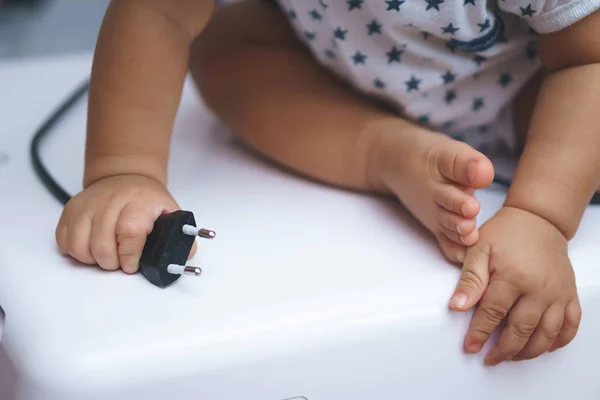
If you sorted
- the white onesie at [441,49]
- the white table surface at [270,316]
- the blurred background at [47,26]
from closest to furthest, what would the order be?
1. the white table surface at [270,316]
2. the white onesie at [441,49]
3. the blurred background at [47,26]

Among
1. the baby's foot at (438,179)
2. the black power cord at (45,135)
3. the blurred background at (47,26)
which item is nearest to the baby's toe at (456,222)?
the baby's foot at (438,179)

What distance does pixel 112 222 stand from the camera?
412 mm

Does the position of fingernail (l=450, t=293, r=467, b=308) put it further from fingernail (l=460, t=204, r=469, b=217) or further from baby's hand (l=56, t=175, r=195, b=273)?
baby's hand (l=56, t=175, r=195, b=273)

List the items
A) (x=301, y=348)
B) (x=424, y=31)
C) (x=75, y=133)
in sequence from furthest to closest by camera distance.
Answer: (x=75, y=133)
(x=424, y=31)
(x=301, y=348)

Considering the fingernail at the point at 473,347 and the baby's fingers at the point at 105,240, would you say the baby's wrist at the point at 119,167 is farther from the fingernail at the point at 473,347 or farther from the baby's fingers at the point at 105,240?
the fingernail at the point at 473,347

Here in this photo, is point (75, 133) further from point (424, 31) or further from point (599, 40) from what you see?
point (599, 40)

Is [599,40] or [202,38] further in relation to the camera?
[202,38]

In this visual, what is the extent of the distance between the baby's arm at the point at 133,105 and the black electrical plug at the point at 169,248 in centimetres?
2

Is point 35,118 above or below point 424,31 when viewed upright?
below

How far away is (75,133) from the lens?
0.60 meters

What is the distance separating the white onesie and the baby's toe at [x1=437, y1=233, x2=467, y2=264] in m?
0.12

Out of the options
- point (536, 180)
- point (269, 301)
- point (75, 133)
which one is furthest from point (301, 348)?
point (75, 133)

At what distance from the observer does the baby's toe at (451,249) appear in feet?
1.40

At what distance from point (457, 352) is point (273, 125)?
21 cm
